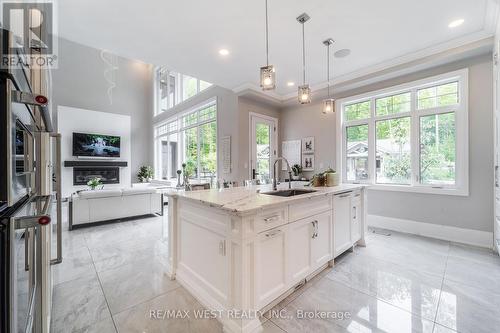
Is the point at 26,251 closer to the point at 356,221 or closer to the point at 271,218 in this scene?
the point at 271,218

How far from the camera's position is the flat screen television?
7.21 m

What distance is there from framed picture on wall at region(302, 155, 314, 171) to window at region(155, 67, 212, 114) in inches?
131

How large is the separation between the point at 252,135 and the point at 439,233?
3.98 m

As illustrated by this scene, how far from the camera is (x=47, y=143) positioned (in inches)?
→ 51.7

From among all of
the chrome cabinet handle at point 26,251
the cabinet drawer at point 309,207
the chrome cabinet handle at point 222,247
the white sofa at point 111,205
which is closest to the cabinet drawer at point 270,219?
the cabinet drawer at point 309,207

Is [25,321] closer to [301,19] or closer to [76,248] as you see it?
[76,248]

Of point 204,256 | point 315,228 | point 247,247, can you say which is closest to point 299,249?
point 315,228

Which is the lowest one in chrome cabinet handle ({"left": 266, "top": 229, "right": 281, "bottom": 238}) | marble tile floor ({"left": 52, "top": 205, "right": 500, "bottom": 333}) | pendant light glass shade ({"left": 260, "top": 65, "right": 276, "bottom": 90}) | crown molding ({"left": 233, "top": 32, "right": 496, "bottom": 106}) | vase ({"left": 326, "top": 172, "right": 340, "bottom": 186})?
marble tile floor ({"left": 52, "top": 205, "right": 500, "bottom": 333})

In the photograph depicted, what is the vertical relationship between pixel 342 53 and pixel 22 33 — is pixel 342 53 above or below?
above

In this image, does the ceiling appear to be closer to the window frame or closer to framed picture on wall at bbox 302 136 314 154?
framed picture on wall at bbox 302 136 314 154

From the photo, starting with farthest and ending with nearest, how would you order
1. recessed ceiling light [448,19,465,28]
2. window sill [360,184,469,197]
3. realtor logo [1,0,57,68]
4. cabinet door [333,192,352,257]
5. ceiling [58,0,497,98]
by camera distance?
window sill [360,184,469,197] → recessed ceiling light [448,19,465,28] → cabinet door [333,192,352,257] → ceiling [58,0,497,98] → realtor logo [1,0,57,68]

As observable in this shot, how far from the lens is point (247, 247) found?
1510mm

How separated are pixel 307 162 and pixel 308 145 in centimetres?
43

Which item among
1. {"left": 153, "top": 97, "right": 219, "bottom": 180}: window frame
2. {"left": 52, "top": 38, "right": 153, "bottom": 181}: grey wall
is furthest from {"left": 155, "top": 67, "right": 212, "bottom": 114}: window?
{"left": 52, "top": 38, "right": 153, "bottom": 181}: grey wall
